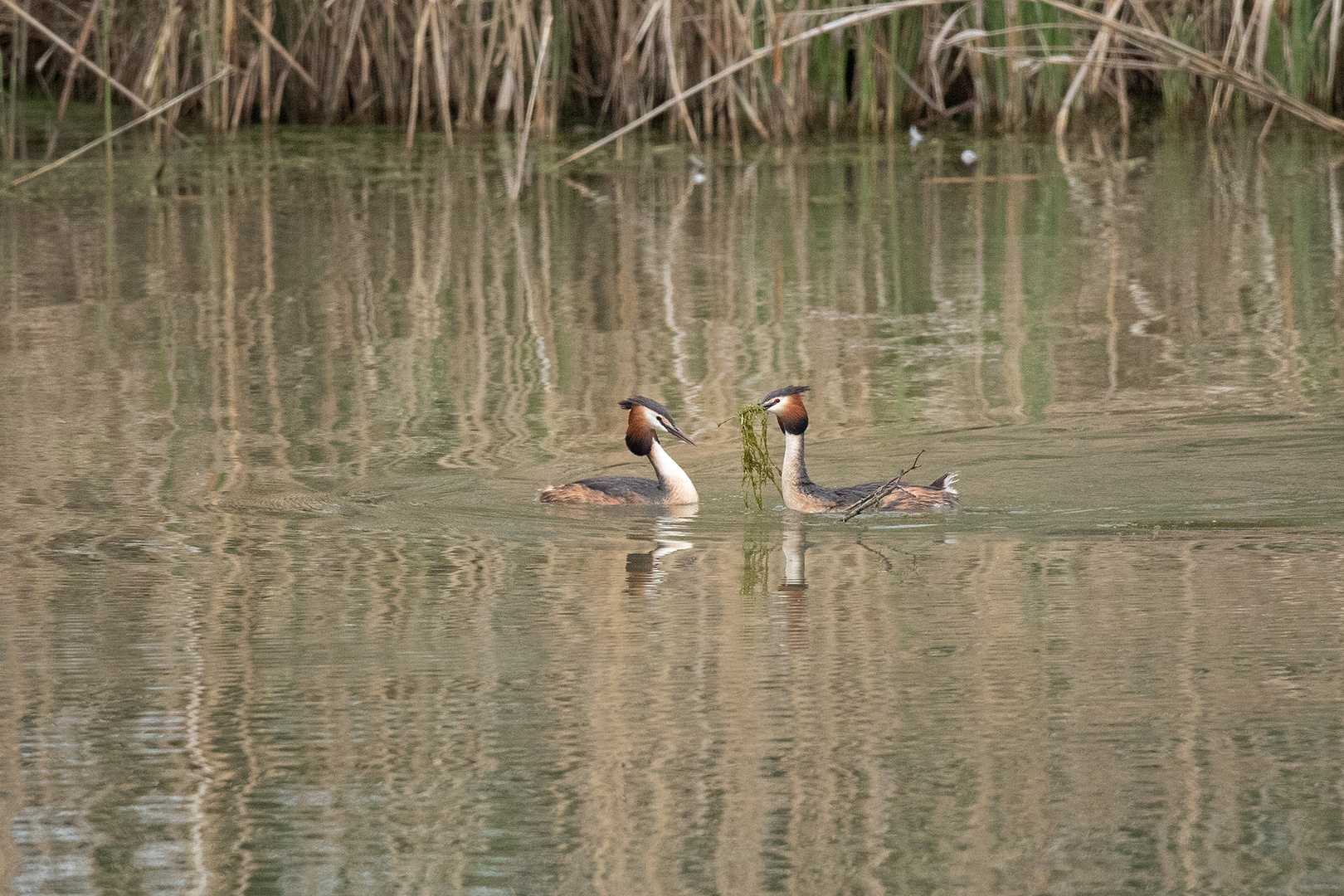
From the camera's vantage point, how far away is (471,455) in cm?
644

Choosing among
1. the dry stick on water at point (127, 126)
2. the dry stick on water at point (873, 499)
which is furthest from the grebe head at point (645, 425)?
the dry stick on water at point (127, 126)

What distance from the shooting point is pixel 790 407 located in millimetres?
6148

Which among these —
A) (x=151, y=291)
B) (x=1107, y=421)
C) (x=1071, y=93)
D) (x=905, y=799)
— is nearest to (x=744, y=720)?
(x=905, y=799)

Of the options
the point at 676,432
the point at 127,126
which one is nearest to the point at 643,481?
the point at 676,432

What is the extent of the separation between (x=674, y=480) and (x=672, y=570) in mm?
965

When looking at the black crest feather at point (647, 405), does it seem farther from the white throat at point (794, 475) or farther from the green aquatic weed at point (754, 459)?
the white throat at point (794, 475)

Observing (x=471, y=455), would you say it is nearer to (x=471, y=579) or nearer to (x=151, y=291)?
(x=471, y=579)

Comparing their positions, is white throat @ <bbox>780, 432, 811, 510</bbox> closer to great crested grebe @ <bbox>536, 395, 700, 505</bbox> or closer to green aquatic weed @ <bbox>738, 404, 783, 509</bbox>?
green aquatic weed @ <bbox>738, 404, 783, 509</bbox>

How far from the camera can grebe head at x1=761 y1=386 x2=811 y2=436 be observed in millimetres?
6133

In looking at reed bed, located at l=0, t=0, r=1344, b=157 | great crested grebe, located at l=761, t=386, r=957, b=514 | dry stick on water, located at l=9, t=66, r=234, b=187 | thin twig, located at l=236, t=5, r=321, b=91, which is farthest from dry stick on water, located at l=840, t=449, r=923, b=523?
thin twig, located at l=236, t=5, r=321, b=91

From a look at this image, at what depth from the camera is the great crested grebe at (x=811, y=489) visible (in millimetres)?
5723

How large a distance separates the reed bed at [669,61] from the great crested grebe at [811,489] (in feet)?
20.6

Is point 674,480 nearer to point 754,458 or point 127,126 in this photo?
point 754,458

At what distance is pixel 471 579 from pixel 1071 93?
8.34 meters
